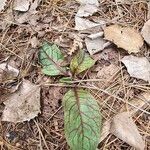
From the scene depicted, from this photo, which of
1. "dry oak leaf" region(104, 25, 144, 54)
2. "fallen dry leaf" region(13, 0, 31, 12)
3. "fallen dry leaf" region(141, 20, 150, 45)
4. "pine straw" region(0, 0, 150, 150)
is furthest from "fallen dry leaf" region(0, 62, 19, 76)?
"fallen dry leaf" region(141, 20, 150, 45)

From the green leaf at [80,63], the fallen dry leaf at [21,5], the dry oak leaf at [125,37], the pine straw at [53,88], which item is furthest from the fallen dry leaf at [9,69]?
the dry oak leaf at [125,37]

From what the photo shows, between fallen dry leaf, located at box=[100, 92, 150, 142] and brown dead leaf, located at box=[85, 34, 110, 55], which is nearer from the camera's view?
fallen dry leaf, located at box=[100, 92, 150, 142]

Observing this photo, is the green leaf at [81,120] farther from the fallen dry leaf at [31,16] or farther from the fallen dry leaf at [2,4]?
the fallen dry leaf at [2,4]

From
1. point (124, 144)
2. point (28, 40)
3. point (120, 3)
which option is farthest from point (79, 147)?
point (120, 3)

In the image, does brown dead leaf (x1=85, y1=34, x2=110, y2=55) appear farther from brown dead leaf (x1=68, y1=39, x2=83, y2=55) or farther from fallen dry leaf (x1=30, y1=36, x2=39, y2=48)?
fallen dry leaf (x1=30, y1=36, x2=39, y2=48)

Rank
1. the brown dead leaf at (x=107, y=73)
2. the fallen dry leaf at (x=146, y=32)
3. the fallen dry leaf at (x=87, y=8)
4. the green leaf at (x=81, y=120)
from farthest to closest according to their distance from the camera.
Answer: the fallen dry leaf at (x=87, y=8)
the fallen dry leaf at (x=146, y=32)
the brown dead leaf at (x=107, y=73)
the green leaf at (x=81, y=120)

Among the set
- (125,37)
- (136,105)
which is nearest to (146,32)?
(125,37)
